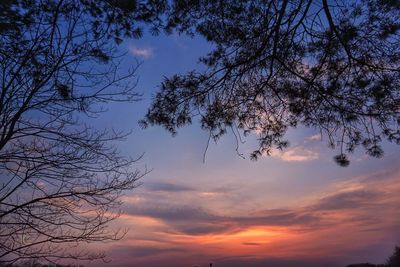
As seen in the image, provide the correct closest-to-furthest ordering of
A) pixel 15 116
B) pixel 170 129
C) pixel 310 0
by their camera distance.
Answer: pixel 15 116, pixel 310 0, pixel 170 129

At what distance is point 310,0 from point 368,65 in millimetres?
1301

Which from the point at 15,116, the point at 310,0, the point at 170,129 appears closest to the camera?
the point at 15,116

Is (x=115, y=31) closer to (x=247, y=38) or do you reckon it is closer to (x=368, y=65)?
(x=247, y=38)

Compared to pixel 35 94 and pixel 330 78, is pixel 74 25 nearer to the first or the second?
pixel 35 94

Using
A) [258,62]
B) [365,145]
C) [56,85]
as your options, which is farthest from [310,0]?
[56,85]

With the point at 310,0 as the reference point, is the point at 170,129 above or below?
below

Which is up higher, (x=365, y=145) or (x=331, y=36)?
(x=331, y=36)

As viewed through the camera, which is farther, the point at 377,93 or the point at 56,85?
the point at 377,93

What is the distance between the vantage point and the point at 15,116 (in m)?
6.34

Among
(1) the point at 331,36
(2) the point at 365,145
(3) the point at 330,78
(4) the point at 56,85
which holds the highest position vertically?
(1) the point at 331,36

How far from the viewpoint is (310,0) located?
707 centimetres

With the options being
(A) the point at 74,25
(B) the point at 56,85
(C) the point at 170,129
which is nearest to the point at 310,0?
(C) the point at 170,129

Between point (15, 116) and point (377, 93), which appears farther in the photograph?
point (377, 93)

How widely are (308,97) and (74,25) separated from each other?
12.2 feet
